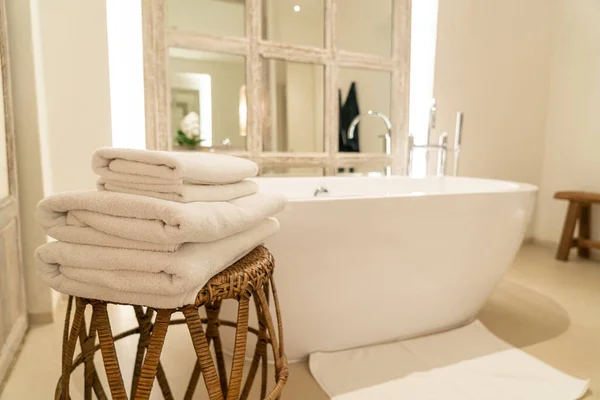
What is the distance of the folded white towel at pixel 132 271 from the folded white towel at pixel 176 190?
0.27 feet

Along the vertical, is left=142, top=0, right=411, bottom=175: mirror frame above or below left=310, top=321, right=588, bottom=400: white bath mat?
above

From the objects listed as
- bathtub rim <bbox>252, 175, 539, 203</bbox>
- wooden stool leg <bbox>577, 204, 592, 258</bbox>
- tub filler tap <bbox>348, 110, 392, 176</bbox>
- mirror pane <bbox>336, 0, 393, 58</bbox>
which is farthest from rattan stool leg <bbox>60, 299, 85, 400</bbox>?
wooden stool leg <bbox>577, 204, 592, 258</bbox>

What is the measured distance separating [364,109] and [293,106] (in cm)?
56

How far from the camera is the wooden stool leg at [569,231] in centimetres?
274

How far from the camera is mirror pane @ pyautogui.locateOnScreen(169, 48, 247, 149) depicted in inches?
87.1

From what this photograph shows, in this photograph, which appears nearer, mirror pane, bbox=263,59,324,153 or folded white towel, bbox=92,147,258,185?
folded white towel, bbox=92,147,258,185

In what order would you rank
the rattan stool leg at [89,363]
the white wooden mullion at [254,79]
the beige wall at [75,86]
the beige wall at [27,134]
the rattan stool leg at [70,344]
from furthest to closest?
the white wooden mullion at [254,79], the beige wall at [75,86], the beige wall at [27,134], the rattan stool leg at [89,363], the rattan stool leg at [70,344]

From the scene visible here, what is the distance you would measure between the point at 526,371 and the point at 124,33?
2.37 m

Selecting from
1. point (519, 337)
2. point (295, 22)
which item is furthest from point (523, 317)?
point (295, 22)

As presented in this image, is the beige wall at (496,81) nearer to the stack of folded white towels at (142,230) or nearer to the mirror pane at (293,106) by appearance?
the mirror pane at (293,106)

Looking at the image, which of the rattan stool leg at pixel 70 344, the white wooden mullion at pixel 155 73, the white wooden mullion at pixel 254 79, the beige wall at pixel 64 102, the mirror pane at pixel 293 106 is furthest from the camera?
the mirror pane at pixel 293 106

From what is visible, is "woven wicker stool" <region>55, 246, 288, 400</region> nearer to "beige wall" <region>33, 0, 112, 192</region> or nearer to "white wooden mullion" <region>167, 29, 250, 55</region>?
"beige wall" <region>33, 0, 112, 192</region>

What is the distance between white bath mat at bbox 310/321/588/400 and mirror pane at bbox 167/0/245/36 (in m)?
1.81

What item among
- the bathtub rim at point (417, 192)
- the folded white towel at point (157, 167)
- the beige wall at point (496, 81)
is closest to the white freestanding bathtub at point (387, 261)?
the bathtub rim at point (417, 192)
